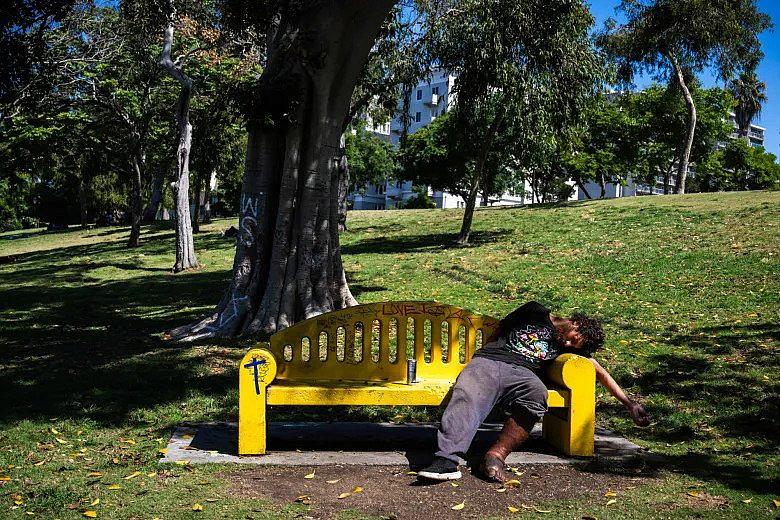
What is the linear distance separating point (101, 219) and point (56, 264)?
39696 millimetres

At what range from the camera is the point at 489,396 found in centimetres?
522

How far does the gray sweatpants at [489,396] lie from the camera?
506 cm

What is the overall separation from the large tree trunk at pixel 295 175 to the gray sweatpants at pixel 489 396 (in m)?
4.45

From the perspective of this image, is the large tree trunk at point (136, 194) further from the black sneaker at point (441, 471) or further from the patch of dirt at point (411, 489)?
the black sneaker at point (441, 471)

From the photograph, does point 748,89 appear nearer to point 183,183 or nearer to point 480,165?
point 480,165

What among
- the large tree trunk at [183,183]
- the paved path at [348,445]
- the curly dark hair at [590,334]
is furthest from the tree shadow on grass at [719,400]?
the large tree trunk at [183,183]

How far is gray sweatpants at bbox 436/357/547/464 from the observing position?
5.06 m

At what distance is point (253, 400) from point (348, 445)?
0.88 metres

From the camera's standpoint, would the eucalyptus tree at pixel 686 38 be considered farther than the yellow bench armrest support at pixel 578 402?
Yes

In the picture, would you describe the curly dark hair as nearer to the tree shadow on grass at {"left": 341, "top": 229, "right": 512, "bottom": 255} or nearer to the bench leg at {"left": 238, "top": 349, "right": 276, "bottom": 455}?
the bench leg at {"left": 238, "top": 349, "right": 276, "bottom": 455}

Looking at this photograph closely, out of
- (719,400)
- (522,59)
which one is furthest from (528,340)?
(522,59)

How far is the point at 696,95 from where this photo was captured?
44.1 metres

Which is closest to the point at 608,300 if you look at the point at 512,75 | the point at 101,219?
the point at 512,75

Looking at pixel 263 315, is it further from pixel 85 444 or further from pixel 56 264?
pixel 56 264
